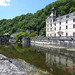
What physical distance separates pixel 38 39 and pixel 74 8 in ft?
147

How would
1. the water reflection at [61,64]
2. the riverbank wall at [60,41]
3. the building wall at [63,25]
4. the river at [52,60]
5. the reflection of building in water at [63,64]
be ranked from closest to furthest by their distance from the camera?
the water reflection at [61,64], the river at [52,60], the reflection of building in water at [63,64], the riverbank wall at [60,41], the building wall at [63,25]

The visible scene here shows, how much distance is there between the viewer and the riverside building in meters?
41.4

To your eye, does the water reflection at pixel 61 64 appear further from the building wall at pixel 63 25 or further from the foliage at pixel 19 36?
the foliage at pixel 19 36

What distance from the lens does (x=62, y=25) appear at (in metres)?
46.7

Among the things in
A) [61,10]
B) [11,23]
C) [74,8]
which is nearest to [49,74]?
[74,8]

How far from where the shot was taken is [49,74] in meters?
11.7

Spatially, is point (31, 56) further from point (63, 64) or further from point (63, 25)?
point (63, 25)

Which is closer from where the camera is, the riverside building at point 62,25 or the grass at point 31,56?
the grass at point 31,56

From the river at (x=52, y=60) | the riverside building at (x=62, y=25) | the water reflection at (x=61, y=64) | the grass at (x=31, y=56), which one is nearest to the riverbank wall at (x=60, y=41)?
the river at (x=52, y=60)

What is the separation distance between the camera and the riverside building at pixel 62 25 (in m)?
41.4

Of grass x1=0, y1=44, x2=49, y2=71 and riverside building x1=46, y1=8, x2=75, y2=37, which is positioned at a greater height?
riverside building x1=46, y1=8, x2=75, y2=37

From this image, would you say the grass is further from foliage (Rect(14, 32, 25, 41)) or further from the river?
foliage (Rect(14, 32, 25, 41))

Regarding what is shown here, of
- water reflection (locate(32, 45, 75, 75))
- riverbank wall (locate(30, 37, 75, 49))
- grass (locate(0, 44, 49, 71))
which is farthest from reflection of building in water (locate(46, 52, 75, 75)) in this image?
riverbank wall (locate(30, 37, 75, 49))

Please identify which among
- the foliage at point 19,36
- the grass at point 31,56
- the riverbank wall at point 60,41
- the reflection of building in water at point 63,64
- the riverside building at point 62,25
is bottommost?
the reflection of building in water at point 63,64
